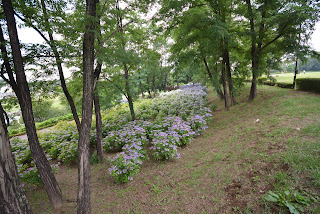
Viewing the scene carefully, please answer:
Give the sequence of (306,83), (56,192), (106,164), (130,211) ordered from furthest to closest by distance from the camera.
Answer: (306,83), (106,164), (56,192), (130,211)

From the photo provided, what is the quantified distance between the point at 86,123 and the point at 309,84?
11.5 metres

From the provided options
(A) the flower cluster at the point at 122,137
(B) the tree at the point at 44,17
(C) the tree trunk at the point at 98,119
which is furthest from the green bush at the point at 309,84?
(B) the tree at the point at 44,17

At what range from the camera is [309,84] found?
8.81 meters

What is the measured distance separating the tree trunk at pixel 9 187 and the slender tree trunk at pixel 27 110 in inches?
49.6

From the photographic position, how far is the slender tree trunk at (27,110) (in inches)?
110

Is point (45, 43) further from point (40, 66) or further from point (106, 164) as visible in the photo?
point (106, 164)

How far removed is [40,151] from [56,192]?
999 millimetres


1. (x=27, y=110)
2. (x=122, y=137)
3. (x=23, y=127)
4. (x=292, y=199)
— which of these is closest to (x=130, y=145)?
(x=122, y=137)

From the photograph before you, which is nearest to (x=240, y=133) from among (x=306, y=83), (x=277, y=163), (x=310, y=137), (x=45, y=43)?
(x=310, y=137)

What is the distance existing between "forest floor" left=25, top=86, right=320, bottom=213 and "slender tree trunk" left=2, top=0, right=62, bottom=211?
408 mm

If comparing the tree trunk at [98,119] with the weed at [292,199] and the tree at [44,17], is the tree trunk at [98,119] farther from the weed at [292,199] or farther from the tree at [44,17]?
the weed at [292,199]

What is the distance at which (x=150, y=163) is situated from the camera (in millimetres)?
4742

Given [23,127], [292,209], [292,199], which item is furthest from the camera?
[23,127]

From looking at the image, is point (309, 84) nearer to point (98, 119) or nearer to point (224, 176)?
point (224, 176)
